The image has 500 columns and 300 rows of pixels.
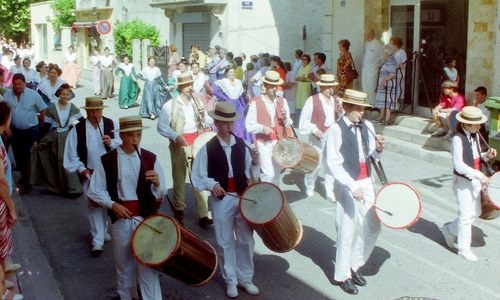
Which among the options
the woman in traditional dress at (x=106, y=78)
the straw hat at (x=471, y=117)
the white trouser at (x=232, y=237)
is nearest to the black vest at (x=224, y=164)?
the white trouser at (x=232, y=237)

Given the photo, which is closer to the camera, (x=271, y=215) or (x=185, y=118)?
(x=271, y=215)

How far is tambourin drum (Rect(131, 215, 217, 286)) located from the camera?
5.10 meters

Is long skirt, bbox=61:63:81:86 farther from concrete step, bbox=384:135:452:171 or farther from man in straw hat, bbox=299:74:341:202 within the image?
man in straw hat, bbox=299:74:341:202

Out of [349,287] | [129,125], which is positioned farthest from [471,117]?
[129,125]

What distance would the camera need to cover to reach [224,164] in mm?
6055

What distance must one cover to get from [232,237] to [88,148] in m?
2.24

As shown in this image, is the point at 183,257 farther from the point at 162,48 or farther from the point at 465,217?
the point at 162,48

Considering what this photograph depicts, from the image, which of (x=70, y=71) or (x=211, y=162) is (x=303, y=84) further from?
(x=70, y=71)

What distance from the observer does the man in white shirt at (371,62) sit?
14.5 metres

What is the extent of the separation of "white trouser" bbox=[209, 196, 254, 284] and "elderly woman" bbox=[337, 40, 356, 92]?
375 inches

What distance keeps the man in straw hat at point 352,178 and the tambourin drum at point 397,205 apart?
0.58 feet

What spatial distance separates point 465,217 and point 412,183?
11.4 feet

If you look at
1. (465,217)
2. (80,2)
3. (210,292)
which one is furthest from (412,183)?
(80,2)

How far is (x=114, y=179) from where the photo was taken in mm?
5566
